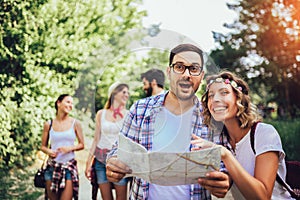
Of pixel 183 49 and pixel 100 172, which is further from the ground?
pixel 183 49

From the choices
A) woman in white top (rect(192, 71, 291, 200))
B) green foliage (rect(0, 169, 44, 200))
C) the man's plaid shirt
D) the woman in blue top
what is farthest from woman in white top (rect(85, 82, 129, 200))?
green foliage (rect(0, 169, 44, 200))

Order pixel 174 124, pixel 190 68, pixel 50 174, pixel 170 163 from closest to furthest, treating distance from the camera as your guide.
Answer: pixel 170 163, pixel 190 68, pixel 174 124, pixel 50 174

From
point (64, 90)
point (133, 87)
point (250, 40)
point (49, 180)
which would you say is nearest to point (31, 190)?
point (64, 90)

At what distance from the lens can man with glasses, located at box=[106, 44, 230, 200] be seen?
179cm

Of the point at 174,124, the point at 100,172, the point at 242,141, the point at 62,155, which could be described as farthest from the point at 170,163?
the point at 62,155

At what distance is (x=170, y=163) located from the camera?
5.29 feet

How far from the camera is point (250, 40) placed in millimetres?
30062

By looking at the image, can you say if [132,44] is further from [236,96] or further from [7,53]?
[7,53]

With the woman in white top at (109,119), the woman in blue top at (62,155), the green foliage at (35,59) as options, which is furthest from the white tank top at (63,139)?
the green foliage at (35,59)

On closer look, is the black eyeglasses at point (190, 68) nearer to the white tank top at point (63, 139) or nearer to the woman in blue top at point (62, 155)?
the woman in blue top at point (62, 155)

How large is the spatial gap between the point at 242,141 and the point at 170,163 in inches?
31.9

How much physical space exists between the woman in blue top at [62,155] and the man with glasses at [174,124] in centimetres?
330

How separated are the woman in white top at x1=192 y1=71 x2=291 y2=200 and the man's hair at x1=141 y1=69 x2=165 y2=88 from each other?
0.24m

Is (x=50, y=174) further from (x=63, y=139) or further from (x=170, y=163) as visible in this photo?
(x=170, y=163)
